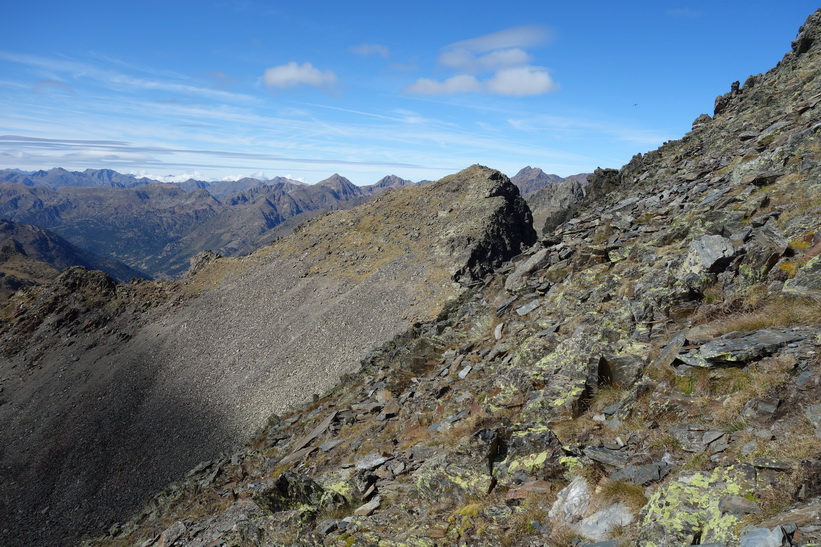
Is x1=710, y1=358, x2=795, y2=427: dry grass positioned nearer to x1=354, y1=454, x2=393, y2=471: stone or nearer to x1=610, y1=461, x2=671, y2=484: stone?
x1=610, y1=461, x2=671, y2=484: stone

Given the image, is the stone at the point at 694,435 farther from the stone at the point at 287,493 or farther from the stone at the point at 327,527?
the stone at the point at 287,493

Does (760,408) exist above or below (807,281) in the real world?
below

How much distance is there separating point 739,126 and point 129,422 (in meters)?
63.3

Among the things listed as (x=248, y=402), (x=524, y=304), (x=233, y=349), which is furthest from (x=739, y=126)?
(x=233, y=349)

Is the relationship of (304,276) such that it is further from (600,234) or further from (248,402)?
(600,234)

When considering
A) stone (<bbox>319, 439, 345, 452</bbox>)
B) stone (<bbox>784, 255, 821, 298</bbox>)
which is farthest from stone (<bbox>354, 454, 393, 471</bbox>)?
stone (<bbox>784, 255, 821, 298</bbox>)

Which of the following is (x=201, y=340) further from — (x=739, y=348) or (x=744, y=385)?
(x=744, y=385)

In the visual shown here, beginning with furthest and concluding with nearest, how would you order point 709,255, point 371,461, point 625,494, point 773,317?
point 371,461, point 709,255, point 773,317, point 625,494

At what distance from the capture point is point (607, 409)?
12812 mm

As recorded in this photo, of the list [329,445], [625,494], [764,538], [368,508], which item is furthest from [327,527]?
[764,538]

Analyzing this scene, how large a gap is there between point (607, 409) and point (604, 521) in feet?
15.6

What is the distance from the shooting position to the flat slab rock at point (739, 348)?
10.3 metres

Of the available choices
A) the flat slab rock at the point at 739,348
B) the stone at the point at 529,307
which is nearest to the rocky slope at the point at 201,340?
the stone at the point at 529,307

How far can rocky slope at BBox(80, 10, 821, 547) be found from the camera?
327 inches
